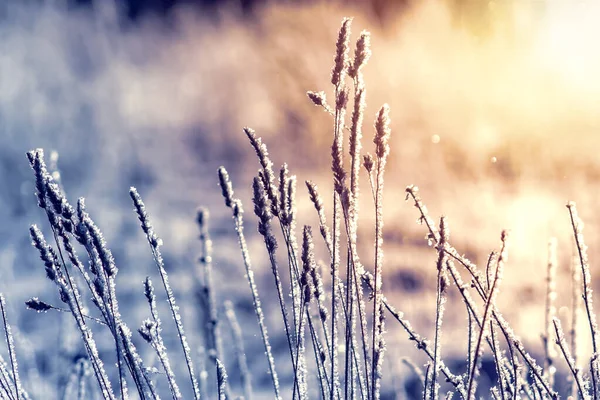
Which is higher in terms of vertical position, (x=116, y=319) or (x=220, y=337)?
(x=220, y=337)

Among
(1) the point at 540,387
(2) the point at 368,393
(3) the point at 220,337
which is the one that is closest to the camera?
(2) the point at 368,393

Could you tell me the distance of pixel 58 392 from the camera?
2.39 metres

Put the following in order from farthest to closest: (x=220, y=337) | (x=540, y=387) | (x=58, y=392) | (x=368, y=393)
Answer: (x=58, y=392)
(x=220, y=337)
(x=540, y=387)
(x=368, y=393)

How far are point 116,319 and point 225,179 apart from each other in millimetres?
482

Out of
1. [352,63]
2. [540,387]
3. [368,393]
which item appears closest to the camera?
[352,63]

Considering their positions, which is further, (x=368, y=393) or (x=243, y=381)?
(x=243, y=381)

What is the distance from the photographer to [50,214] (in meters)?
1.17

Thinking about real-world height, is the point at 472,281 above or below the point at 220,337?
→ below

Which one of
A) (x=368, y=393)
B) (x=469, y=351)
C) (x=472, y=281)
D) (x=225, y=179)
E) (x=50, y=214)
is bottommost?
(x=368, y=393)

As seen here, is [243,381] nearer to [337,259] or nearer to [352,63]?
[337,259]

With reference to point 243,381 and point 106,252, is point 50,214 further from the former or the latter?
point 243,381

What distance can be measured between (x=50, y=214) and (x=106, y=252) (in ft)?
0.60

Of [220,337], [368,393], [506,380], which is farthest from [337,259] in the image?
[220,337]

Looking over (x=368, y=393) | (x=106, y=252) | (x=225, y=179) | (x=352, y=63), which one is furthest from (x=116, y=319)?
(x=352, y=63)
